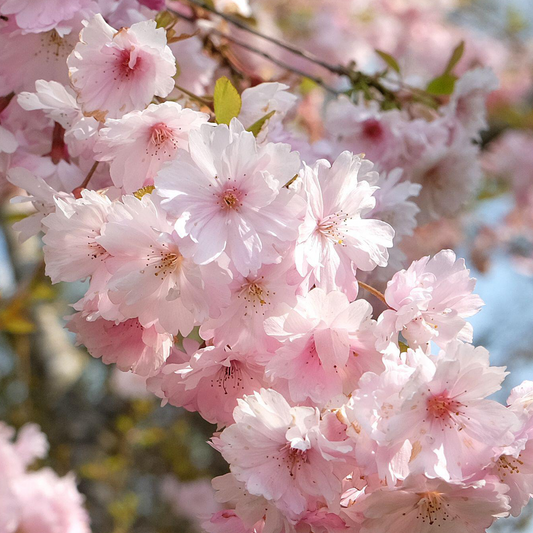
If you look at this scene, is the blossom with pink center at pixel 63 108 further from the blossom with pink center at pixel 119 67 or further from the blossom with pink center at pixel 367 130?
the blossom with pink center at pixel 367 130

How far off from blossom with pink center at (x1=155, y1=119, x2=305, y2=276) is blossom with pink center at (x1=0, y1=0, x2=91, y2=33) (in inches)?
11.9

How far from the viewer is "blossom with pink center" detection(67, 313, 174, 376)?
28.1 inches

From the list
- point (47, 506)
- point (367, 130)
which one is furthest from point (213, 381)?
point (47, 506)

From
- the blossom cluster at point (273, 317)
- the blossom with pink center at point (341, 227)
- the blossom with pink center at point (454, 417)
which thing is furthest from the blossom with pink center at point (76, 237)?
the blossom with pink center at point (454, 417)

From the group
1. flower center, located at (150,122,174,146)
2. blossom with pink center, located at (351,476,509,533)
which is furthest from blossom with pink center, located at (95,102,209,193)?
blossom with pink center, located at (351,476,509,533)

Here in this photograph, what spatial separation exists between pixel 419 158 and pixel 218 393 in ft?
2.05

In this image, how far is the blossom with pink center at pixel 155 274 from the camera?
617 mm

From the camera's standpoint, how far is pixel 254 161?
63cm

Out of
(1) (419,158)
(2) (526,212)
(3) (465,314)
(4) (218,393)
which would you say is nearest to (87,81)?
(4) (218,393)

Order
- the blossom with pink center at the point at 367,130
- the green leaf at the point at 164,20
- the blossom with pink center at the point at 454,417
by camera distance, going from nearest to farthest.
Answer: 1. the blossom with pink center at the point at 454,417
2. the green leaf at the point at 164,20
3. the blossom with pink center at the point at 367,130

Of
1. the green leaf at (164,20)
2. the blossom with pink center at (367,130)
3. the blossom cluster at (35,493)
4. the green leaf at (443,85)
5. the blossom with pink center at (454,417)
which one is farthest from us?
the blossom cluster at (35,493)

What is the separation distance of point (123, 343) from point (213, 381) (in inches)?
4.3

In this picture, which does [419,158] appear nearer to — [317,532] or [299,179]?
[299,179]

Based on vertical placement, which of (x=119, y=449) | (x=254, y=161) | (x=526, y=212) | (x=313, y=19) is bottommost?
(x=119, y=449)
